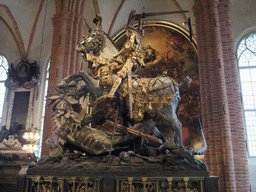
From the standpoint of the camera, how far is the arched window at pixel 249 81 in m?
10.4

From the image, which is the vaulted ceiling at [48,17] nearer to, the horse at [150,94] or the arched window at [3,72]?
the arched window at [3,72]

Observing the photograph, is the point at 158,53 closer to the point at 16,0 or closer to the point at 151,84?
the point at 16,0

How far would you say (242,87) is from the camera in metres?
11.1

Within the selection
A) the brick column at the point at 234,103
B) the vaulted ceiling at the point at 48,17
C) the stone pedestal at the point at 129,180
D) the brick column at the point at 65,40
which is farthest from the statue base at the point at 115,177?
the vaulted ceiling at the point at 48,17

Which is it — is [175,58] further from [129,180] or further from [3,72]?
[129,180]

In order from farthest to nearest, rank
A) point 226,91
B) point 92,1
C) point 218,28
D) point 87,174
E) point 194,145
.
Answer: point 92,1 < point 194,145 < point 218,28 < point 226,91 < point 87,174

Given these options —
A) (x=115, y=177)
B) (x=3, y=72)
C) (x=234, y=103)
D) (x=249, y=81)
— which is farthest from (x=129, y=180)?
(x=3, y=72)

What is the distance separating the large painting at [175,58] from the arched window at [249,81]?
1.94 metres

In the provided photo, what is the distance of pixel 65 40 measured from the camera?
31.9 ft

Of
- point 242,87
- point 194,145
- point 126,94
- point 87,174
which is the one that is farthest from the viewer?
point 242,87

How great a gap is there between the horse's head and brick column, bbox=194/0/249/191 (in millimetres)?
4231

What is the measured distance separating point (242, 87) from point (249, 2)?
12.9ft

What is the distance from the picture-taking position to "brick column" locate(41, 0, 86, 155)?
9319 millimetres

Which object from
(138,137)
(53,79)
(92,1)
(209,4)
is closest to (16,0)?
(92,1)
